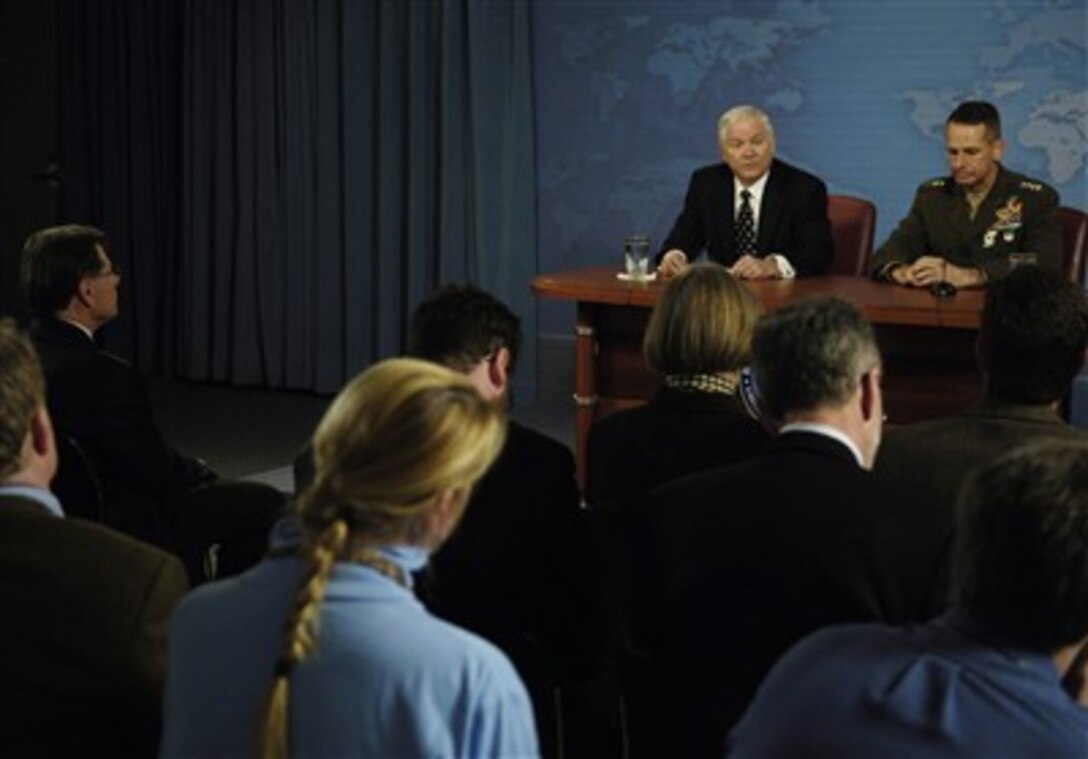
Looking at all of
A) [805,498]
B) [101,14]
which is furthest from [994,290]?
[101,14]

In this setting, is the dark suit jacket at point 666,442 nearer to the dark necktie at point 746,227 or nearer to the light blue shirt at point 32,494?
the light blue shirt at point 32,494

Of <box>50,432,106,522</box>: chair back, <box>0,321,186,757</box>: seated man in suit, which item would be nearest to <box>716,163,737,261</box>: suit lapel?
<box>50,432,106,522</box>: chair back

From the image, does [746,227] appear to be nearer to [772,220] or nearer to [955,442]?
[772,220]

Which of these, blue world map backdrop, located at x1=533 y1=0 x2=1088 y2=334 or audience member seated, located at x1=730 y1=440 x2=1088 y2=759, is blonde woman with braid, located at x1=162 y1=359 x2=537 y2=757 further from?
blue world map backdrop, located at x1=533 y1=0 x2=1088 y2=334

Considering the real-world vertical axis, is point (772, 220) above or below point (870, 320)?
above

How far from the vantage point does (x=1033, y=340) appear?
2506 millimetres

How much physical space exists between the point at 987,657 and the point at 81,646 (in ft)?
3.13

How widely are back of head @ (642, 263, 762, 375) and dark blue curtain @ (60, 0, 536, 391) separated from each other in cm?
409

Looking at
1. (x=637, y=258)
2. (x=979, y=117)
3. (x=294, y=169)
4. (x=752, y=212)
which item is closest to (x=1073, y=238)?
(x=979, y=117)

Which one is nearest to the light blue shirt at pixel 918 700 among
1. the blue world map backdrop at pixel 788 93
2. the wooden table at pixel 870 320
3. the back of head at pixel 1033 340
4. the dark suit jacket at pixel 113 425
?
the back of head at pixel 1033 340

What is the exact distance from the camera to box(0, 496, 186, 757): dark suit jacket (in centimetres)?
171

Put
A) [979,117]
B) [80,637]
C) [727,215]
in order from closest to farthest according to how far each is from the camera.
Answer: [80,637] → [979,117] → [727,215]

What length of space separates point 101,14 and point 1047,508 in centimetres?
694

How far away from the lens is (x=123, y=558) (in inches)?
69.2
